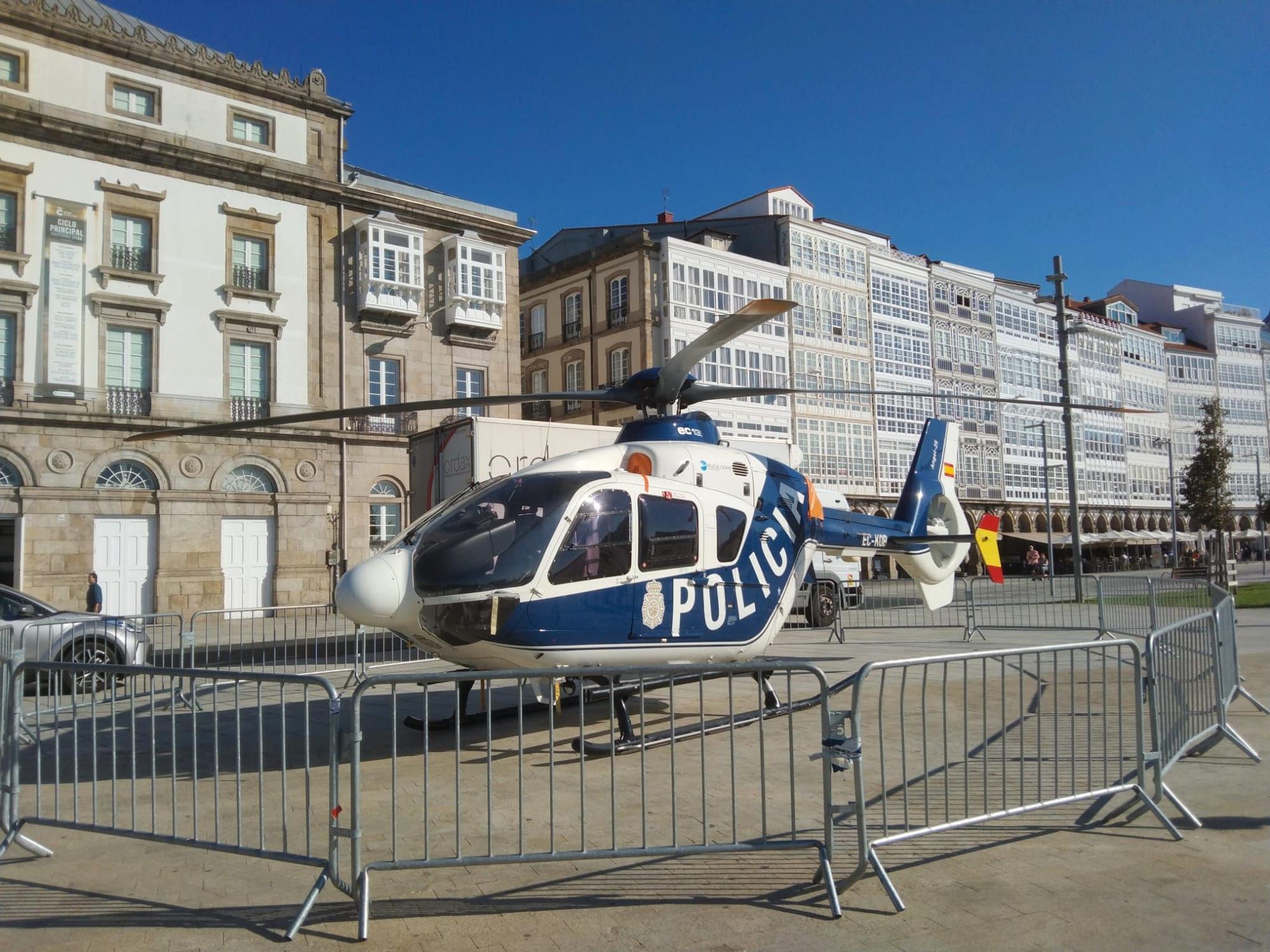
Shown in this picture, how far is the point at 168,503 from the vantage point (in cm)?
2764

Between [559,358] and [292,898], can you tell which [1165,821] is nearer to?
[292,898]

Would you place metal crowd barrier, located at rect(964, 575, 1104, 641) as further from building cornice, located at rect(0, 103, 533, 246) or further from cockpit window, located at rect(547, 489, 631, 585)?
building cornice, located at rect(0, 103, 533, 246)

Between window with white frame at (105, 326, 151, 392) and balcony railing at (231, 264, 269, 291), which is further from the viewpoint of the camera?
balcony railing at (231, 264, 269, 291)

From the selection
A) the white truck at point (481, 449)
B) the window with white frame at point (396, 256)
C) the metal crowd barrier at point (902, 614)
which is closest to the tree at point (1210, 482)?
the metal crowd barrier at point (902, 614)

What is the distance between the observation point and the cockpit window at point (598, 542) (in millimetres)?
7688

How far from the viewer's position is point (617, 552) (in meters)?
8.02

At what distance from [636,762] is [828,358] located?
4221 cm

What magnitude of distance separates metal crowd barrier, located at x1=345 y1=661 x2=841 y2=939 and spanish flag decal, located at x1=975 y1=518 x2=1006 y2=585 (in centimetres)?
526

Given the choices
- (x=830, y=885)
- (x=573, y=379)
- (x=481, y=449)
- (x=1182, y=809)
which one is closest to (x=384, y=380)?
(x=573, y=379)

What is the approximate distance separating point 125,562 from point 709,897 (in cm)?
2694

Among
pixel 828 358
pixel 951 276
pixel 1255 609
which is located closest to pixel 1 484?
pixel 1255 609

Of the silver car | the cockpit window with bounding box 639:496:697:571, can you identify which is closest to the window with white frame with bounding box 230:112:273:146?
the silver car

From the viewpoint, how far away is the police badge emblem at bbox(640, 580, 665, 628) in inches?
323

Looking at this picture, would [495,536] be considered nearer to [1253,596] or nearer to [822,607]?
[822,607]
